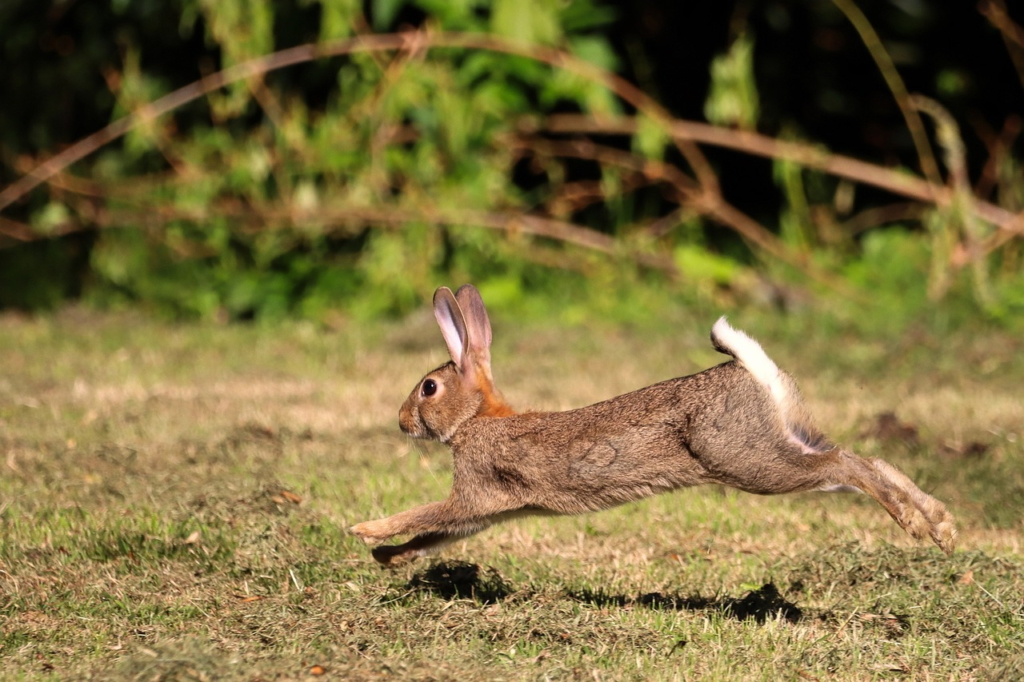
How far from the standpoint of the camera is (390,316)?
30.7ft

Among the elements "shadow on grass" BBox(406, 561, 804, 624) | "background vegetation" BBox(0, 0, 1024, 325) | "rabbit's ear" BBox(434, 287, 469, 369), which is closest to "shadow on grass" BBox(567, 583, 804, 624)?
"shadow on grass" BBox(406, 561, 804, 624)

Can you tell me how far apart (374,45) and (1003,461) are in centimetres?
514

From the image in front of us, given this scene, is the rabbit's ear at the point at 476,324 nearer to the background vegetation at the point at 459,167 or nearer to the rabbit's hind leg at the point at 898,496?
the rabbit's hind leg at the point at 898,496

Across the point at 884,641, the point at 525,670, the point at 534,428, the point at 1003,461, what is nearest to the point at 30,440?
the point at 534,428

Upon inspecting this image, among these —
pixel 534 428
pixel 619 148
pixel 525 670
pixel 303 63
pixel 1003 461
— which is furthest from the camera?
pixel 619 148

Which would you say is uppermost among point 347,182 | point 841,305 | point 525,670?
point 347,182

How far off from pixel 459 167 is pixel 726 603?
567 cm

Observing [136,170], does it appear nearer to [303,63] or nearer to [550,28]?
[303,63]

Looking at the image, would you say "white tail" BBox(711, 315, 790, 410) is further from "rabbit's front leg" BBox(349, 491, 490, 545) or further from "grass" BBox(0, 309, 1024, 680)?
"rabbit's front leg" BBox(349, 491, 490, 545)

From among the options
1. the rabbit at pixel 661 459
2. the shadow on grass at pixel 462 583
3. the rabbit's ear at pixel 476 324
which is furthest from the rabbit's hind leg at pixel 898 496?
the rabbit's ear at pixel 476 324

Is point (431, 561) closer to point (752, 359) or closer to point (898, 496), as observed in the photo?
point (752, 359)

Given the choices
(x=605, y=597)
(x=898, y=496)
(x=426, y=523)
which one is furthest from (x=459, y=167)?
(x=898, y=496)

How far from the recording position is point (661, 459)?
154 inches

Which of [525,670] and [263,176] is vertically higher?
[263,176]
